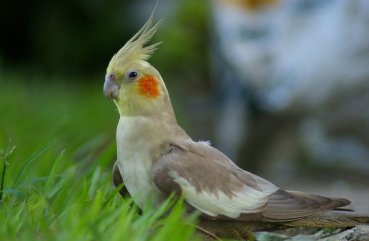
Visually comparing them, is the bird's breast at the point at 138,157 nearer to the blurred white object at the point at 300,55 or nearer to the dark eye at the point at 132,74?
the dark eye at the point at 132,74

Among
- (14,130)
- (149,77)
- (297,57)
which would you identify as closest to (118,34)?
(297,57)

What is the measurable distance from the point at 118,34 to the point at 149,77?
857 centimetres

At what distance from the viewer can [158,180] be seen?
3297mm

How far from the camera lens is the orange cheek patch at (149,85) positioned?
350 centimetres

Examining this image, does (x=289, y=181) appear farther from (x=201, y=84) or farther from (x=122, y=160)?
(x=201, y=84)

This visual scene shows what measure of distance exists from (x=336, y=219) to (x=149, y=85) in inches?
33.2

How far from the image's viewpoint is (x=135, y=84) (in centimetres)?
350

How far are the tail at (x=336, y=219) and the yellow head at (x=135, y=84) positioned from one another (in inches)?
25.7

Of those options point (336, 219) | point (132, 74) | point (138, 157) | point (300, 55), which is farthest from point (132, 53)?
point (300, 55)

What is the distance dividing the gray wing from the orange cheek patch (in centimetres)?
23

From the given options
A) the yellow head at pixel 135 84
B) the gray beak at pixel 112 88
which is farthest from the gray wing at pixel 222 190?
the gray beak at pixel 112 88

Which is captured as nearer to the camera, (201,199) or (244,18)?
(201,199)

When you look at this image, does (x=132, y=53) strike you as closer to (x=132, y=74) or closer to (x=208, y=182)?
(x=132, y=74)

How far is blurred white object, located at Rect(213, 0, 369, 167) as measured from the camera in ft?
24.3
